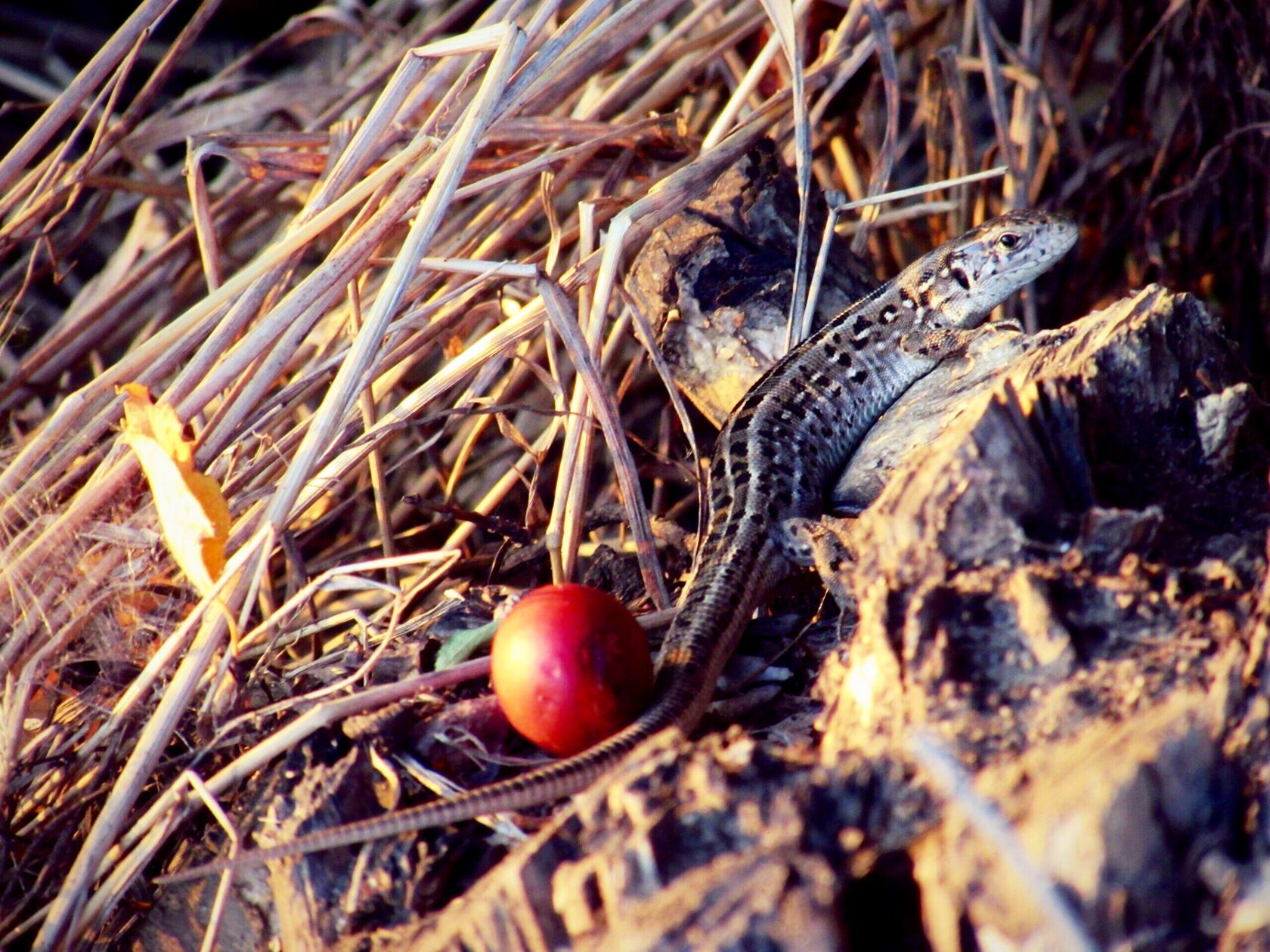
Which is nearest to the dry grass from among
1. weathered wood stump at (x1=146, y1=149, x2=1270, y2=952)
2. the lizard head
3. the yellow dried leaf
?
the yellow dried leaf

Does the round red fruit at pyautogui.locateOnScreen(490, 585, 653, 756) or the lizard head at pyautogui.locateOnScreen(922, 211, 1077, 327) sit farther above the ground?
the lizard head at pyautogui.locateOnScreen(922, 211, 1077, 327)

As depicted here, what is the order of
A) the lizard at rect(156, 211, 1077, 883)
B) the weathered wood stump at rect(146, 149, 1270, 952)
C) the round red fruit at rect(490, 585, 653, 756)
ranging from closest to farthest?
the weathered wood stump at rect(146, 149, 1270, 952), the round red fruit at rect(490, 585, 653, 756), the lizard at rect(156, 211, 1077, 883)

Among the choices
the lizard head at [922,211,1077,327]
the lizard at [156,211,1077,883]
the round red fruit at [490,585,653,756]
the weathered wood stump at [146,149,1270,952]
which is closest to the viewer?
the weathered wood stump at [146,149,1270,952]

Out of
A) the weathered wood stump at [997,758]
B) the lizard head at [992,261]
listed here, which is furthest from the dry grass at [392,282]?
the weathered wood stump at [997,758]

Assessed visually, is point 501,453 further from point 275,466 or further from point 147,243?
point 147,243

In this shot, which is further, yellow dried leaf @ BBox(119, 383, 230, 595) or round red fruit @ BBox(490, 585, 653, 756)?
yellow dried leaf @ BBox(119, 383, 230, 595)

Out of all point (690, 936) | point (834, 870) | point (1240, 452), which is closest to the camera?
point (690, 936)

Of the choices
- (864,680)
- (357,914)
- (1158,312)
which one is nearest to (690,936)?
(864,680)

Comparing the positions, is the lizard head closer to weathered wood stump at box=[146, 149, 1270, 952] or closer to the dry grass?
the dry grass

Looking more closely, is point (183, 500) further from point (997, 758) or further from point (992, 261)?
point (992, 261)
